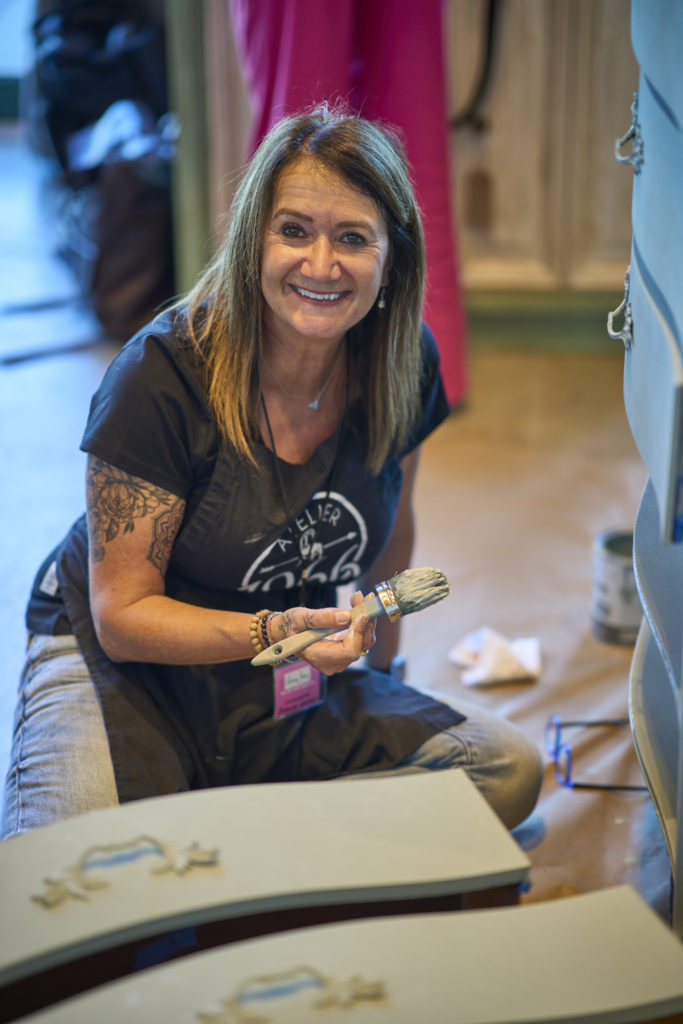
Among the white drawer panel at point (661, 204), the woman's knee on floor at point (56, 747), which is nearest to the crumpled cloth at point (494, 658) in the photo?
the woman's knee on floor at point (56, 747)

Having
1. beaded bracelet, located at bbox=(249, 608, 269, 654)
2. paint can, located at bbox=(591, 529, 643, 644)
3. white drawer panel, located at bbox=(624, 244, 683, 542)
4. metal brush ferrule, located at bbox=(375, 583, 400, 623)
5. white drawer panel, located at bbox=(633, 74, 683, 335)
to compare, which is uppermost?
white drawer panel, located at bbox=(633, 74, 683, 335)

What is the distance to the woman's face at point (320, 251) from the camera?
3.59ft

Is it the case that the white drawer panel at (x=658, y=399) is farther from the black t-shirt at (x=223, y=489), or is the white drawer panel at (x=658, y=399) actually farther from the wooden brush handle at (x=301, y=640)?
the black t-shirt at (x=223, y=489)

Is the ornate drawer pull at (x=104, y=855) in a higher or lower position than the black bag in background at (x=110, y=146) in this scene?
lower

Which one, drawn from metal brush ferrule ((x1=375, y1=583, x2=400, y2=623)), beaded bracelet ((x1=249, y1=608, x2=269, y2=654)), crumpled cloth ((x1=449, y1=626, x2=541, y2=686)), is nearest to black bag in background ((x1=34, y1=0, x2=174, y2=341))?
crumpled cloth ((x1=449, y1=626, x2=541, y2=686))

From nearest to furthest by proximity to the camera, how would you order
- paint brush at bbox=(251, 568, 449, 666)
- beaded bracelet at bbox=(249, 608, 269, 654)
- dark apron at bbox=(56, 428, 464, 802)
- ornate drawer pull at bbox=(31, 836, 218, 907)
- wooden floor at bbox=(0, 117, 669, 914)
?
ornate drawer pull at bbox=(31, 836, 218, 907) → paint brush at bbox=(251, 568, 449, 666) → beaded bracelet at bbox=(249, 608, 269, 654) → dark apron at bbox=(56, 428, 464, 802) → wooden floor at bbox=(0, 117, 669, 914)

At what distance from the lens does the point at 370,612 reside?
0.96 metres

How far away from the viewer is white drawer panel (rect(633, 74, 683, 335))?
84 cm

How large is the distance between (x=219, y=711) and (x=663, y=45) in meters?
0.81

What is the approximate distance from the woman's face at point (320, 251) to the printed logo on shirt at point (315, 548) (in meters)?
0.21

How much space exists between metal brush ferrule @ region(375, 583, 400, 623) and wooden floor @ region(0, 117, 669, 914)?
20.5 inches

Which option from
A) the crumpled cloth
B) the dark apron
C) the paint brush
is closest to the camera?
the paint brush

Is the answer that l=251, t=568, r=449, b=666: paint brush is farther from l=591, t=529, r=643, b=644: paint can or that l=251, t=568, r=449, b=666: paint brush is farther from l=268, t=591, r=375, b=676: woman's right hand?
l=591, t=529, r=643, b=644: paint can

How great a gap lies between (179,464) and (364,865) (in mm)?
497
